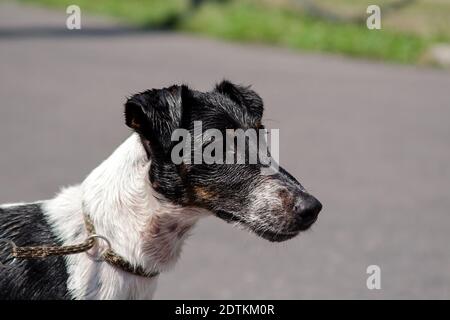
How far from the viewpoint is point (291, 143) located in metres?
8.93

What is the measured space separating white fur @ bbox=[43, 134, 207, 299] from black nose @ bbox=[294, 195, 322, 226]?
0.39m

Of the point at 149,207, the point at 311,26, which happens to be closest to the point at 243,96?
the point at 149,207

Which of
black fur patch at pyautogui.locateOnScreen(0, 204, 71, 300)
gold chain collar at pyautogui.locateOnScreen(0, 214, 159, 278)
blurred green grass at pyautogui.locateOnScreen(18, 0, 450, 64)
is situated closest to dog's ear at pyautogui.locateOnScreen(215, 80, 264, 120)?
gold chain collar at pyautogui.locateOnScreen(0, 214, 159, 278)

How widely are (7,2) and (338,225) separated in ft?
54.4

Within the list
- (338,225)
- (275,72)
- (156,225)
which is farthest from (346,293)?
(275,72)

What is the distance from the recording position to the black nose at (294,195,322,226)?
3301 millimetres

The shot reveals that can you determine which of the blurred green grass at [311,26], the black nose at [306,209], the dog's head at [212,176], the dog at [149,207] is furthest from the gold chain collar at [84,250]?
the blurred green grass at [311,26]

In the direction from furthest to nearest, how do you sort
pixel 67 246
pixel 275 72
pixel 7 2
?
pixel 7 2
pixel 275 72
pixel 67 246

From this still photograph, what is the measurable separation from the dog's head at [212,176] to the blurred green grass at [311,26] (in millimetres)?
9740

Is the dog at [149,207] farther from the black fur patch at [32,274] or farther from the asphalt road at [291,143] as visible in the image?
the asphalt road at [291,143]

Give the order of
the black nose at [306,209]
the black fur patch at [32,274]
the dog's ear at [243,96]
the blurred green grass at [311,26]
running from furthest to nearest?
1. the blurred green grass at [311,26]
2. the dog's ear at [243,96]
3. the black fur patch at [32,274]
4. the black nose at [306,209]

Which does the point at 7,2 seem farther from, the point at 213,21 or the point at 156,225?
the point at 156,225

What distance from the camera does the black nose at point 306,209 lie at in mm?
3301
